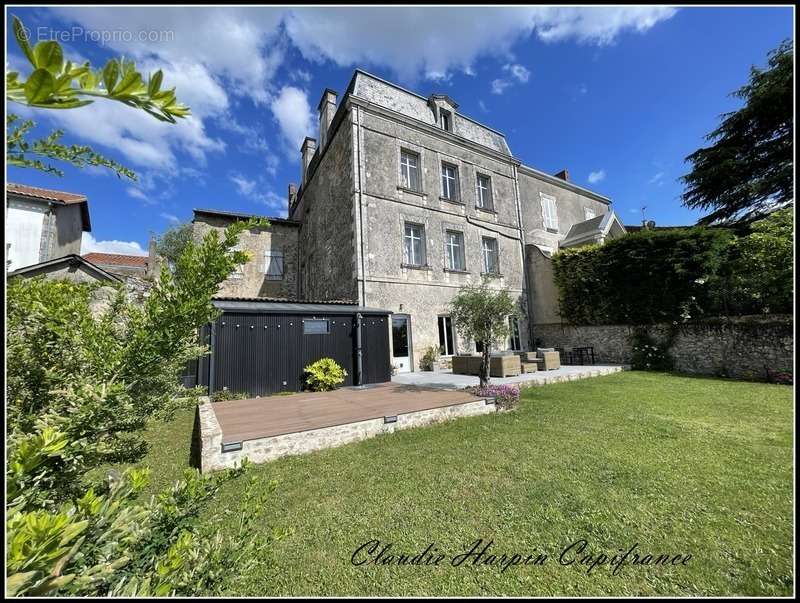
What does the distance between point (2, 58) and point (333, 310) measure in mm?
9210

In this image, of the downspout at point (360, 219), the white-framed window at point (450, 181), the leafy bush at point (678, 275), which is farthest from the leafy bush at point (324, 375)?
the leafy bush at point (678, 275)

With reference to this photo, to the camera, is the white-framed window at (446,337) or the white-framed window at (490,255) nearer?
the white-framed window at (446,337)

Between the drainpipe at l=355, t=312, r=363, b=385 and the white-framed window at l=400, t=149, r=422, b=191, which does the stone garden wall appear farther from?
the drainpipe at l=355, t=312, r=363, b=385

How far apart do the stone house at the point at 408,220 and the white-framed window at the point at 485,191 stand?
0.05 metres

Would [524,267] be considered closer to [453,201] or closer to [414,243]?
[453,201]

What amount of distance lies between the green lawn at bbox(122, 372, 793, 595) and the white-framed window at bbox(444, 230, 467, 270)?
922 cm

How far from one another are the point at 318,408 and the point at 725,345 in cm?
1360

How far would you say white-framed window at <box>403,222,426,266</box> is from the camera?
1308 centimetres

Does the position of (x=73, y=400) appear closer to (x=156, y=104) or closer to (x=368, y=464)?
(x=156, y=104)

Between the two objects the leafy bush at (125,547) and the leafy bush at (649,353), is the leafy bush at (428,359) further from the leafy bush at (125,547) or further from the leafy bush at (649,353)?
the leafy bush at (125,547)

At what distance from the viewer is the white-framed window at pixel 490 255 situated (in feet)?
49.8

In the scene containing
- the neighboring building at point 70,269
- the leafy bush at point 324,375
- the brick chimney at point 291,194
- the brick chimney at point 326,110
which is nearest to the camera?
the leafy bush at point 324,375

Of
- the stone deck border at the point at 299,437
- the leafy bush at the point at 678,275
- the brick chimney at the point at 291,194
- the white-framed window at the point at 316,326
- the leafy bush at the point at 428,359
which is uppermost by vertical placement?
the brick chimney at the point at 291,194

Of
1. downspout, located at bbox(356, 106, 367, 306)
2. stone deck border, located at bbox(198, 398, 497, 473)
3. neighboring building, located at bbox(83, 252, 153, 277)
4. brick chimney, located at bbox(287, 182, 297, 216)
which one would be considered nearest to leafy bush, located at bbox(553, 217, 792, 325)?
downspout, located at bbox(356, 106, 367, 306)
